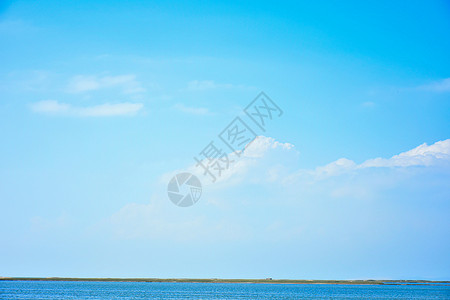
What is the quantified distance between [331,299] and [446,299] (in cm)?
2048

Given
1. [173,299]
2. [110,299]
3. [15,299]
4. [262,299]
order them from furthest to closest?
[262,299], [173,299], [110,299], [15,299]

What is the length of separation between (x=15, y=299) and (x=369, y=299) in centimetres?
5866

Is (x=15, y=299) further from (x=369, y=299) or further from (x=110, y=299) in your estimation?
(x=369, y=299)

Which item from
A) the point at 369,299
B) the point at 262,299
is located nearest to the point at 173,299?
the point at 262,299

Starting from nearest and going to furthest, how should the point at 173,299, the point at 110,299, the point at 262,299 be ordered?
1. the point at 110,299
2. the point at 173,299
3. the point at 262,299

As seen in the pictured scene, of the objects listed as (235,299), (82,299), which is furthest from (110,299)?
(235,299)

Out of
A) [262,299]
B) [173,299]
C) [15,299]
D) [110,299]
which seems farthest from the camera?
[262,299]

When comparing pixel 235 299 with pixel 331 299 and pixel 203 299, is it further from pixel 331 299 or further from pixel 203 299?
pixel 331 299

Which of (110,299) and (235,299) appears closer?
(110,299)

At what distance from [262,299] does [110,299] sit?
83.6 feet

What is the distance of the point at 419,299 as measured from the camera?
82.4 meters

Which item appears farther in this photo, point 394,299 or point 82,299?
point 394,299

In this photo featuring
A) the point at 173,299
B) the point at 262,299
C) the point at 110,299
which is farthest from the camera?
the point at 262,299

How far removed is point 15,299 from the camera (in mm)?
64000
